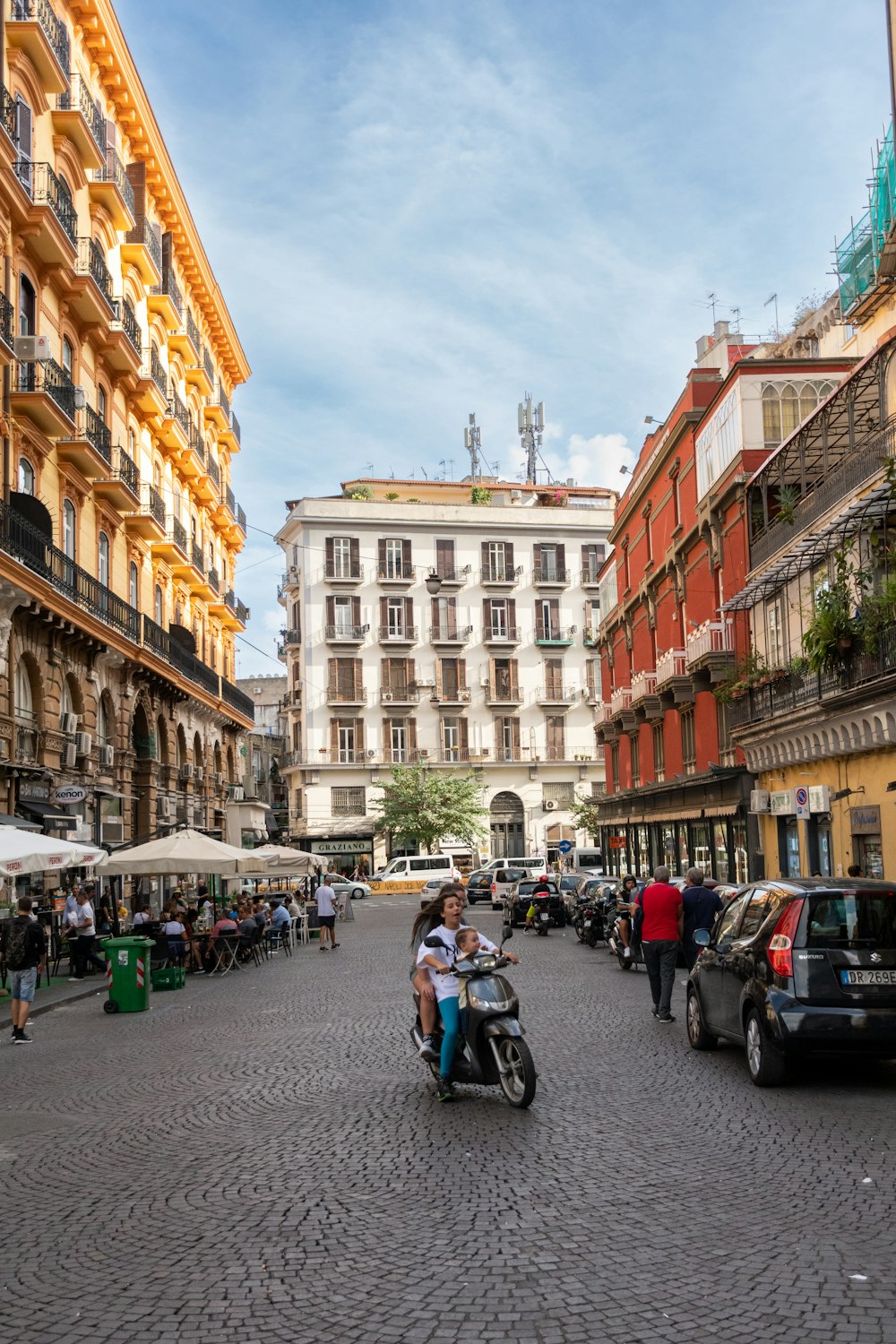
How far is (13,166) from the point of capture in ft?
80.0

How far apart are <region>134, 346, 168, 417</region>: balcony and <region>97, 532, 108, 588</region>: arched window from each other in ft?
16.2

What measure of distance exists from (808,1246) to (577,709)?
67.8m

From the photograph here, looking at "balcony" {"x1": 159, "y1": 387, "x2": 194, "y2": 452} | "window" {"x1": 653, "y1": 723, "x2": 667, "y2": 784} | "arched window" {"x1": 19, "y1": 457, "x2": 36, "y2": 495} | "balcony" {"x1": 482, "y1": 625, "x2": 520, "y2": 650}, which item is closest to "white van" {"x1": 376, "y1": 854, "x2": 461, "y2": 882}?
"balcony" {"x1": 482, "y1": 625, "x2": 520, "y2": 650}

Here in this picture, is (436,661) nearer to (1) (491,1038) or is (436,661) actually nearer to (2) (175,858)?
(2) (175,858)

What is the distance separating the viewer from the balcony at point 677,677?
119 ft

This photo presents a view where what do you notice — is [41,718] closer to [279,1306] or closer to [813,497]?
[813,497]

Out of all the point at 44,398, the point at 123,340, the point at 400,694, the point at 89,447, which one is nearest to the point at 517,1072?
the point at 44,398

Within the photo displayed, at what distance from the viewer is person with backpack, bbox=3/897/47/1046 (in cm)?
1422

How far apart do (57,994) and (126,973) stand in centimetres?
317

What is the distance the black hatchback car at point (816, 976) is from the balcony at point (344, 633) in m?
60.8

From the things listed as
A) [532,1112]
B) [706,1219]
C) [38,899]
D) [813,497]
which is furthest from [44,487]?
[706,1219]

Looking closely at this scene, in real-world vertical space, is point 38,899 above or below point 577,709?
below

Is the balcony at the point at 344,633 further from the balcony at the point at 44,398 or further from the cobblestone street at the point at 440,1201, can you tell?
the cobblestone street at the point at 440,1201

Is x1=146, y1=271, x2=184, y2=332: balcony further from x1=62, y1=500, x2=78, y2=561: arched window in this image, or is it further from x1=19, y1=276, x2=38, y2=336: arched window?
x1=19, y1=276, x2=38, y2=336: arched window
